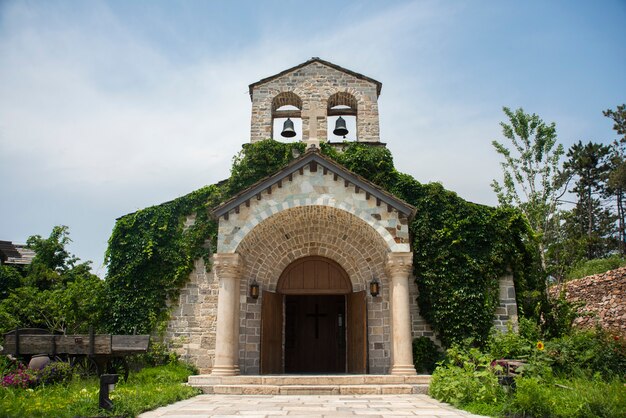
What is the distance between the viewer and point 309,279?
13.4 metres

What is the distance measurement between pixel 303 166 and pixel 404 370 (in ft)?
18.0

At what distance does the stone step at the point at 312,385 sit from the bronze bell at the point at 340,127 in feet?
24.5

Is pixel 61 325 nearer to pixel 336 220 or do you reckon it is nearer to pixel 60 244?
pixel 60 244

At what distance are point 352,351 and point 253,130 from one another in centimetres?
741

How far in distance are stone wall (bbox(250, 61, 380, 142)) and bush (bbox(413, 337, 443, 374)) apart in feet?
20.8

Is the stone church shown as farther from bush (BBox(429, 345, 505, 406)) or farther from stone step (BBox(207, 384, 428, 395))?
bush (BBox(429, 345, 505, 406))

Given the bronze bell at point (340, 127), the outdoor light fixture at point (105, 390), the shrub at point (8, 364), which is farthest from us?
the bronze bell at point (340, 127)

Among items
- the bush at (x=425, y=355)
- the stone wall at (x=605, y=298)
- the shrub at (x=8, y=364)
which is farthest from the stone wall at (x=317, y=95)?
the stone wall at (x=605, y=298)

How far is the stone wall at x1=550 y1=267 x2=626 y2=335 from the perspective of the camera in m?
17.1

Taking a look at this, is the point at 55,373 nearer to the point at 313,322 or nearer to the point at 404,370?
the point at 404,370

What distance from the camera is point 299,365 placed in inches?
584

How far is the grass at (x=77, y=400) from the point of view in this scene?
597 centimetres

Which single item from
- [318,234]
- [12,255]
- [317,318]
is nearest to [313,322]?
[317,318]

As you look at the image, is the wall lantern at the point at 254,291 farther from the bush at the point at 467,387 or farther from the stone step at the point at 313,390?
the bush at the point at 467,387
